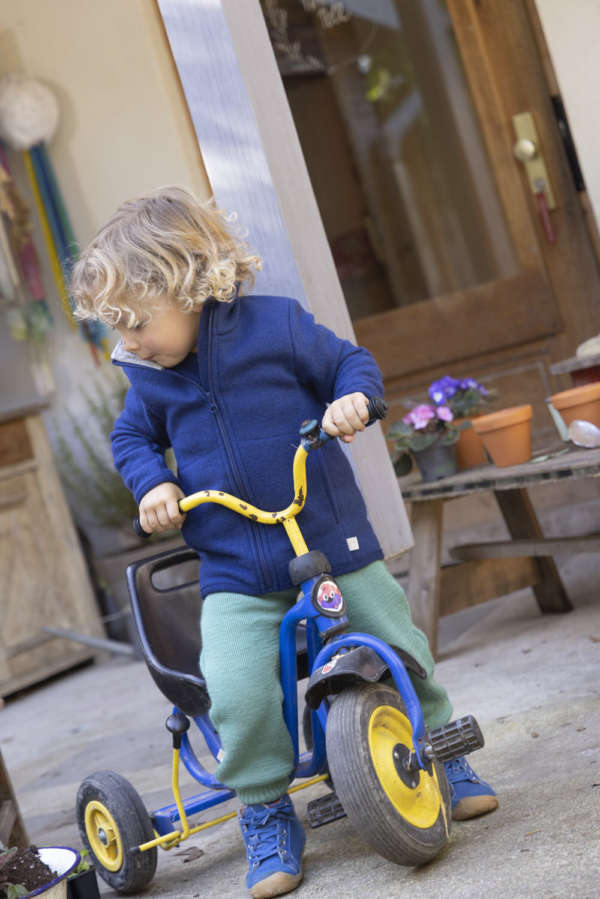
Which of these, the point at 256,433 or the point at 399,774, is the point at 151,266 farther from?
the point at 399,774

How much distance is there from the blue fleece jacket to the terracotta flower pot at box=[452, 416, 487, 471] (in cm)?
116

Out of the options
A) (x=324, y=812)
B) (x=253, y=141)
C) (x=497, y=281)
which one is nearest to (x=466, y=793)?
(x=324, y=812)

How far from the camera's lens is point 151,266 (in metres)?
1.76

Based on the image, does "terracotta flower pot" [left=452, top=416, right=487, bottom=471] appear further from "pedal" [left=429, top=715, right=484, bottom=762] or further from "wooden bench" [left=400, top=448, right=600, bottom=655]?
"pedal" [left=429, top=715, right=484, bottom=762]

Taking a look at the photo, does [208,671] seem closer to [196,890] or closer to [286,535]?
[286,535]

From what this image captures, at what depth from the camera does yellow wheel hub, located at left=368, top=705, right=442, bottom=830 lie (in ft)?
5.07

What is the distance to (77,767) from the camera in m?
3.05

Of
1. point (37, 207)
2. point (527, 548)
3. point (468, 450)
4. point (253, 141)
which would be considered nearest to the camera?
point (253, 141)

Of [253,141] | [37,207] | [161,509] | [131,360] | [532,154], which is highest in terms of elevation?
[37,207]

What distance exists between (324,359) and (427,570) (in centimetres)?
125

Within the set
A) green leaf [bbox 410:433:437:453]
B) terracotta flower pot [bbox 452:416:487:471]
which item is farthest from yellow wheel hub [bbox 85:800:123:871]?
terracotta flower pot [bbox 452:416:487:471]

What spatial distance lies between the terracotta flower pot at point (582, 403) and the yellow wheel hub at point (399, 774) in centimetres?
120

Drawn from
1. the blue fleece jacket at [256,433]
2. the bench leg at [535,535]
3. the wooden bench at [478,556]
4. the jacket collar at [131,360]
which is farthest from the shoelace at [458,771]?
the bench leg at [535,535]

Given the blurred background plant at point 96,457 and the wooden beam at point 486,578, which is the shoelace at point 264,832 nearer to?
the wooden beam at point 486,578
